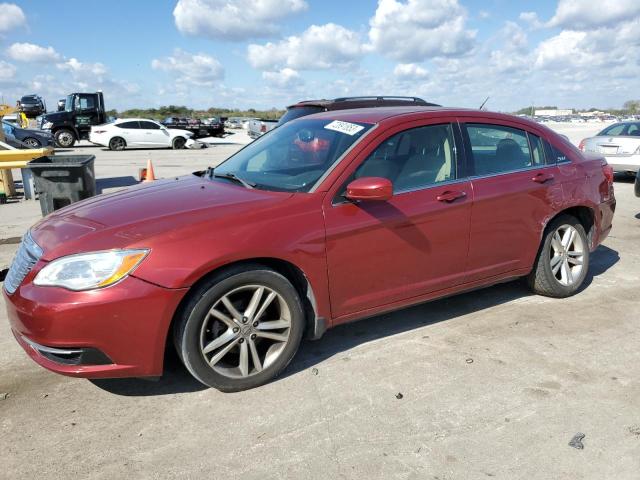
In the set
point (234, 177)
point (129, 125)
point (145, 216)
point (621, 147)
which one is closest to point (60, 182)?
point (234, 177)

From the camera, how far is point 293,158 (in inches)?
154

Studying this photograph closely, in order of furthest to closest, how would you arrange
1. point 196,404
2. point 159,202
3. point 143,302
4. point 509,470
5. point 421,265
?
point 421,265 → point 159,202 → point 196,404 → point 143,302 → point 509,470

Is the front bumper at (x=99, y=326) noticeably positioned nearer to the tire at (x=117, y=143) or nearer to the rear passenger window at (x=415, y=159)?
the rear passenger window at (x=415, y=159)

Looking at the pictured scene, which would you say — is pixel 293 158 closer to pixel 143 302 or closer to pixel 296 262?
pixel 296 262

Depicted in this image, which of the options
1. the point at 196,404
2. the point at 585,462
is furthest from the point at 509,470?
the point at 196,404

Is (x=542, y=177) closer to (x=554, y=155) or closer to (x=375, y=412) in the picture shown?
(x=554, y=155)

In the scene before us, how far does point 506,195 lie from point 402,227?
1044 mm

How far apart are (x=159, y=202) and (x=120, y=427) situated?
1344 mm

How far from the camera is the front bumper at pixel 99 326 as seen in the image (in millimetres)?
2771

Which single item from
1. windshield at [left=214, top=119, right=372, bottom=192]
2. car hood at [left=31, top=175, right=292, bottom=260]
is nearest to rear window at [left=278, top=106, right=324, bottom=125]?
windshield at [left=214, top=119, right=372, bottom=192]

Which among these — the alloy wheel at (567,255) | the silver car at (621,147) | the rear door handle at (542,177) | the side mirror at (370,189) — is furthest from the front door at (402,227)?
the silver car at (621,147)

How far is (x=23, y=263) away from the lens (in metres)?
3.12

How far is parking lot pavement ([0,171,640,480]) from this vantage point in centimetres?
257

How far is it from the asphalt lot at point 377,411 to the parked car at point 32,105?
120 ft
